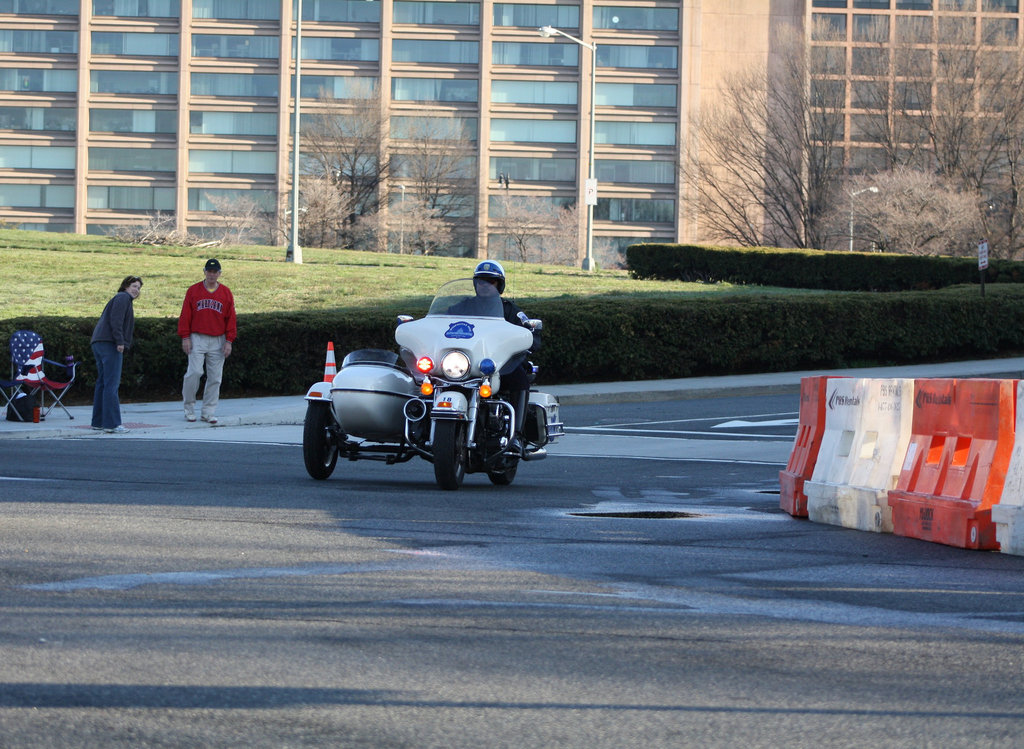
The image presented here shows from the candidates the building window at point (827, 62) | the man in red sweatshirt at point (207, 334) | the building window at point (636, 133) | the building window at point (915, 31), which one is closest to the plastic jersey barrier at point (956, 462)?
the man in red sweatshirt at point (207, 334)

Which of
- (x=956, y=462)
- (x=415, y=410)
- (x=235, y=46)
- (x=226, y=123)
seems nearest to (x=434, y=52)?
(x=235, y=46)

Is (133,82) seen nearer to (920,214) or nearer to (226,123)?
(226,123)

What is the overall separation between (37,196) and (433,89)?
26.3 m

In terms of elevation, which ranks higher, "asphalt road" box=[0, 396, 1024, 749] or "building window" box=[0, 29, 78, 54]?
"building window" box=[0, 29, 78, 54]

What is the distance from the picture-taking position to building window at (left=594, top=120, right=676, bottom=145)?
9619cm

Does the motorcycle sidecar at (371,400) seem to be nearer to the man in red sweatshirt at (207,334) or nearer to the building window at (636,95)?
the man in red sweatshirt at (207,334)

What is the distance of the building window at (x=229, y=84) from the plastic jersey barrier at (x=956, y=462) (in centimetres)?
8885

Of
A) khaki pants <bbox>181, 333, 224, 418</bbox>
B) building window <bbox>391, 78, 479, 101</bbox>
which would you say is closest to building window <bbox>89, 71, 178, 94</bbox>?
building window <bbox>391, 78, 479, 101</bbox>

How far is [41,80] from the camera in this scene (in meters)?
94.4

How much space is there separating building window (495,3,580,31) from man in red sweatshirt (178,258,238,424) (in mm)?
80352

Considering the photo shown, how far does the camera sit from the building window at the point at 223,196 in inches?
3708

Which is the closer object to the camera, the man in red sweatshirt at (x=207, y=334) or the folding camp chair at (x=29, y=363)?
the folding camp chair at (x=29, y=363)

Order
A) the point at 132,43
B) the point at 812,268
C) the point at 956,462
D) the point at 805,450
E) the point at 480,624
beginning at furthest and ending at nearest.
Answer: the point at 132,43 → the point at 812,268 → the point at 805,450 → the point at 956,462 → the point at 480,624

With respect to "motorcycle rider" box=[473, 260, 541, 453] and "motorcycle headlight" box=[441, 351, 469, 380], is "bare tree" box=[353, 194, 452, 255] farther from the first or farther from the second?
"motorcycle headlight" box=[441, 351, 469, 380]
